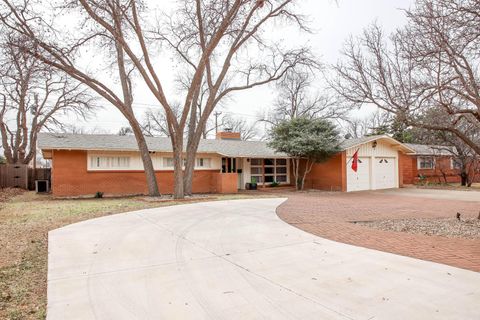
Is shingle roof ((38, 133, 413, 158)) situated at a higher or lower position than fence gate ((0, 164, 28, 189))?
higher

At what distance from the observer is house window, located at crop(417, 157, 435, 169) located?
26.9 metres

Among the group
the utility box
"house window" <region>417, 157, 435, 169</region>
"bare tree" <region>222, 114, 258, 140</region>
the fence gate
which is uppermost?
"bare tree" <region>222, 114, 258, 140</region>

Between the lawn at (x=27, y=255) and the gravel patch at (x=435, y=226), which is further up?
the lawn at (x=27, y=255)

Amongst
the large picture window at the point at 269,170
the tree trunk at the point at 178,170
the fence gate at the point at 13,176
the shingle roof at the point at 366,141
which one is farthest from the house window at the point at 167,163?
the shingle roof at the point at 366,141

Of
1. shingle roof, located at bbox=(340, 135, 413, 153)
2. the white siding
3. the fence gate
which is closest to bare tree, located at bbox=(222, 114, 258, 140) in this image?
→ shingle roof, located at bbox=(340, 135, 413, 153)

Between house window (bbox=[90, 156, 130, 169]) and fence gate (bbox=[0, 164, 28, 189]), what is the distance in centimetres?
785

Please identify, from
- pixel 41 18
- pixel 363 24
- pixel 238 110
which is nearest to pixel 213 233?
Answer: pixel 363 24

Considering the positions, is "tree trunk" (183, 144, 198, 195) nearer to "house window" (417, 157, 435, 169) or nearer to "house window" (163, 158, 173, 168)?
"house window" (163, 158, 173, 168)

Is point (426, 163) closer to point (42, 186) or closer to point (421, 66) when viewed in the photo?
point (421, 66)

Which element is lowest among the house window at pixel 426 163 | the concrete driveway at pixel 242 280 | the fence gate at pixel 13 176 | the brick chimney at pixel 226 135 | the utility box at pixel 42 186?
the concrete driveway at pixel 242 280

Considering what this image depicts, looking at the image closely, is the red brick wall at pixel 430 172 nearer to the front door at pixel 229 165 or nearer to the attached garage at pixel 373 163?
the attached garage at pixel 373 163

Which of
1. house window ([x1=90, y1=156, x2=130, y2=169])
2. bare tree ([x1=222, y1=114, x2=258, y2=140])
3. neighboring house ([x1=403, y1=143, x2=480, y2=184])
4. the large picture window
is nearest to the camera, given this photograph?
house window ([x1=90, y1=156, x2=130, y2=169])

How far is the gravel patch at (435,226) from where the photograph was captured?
7.30 metres

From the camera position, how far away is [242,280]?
164 inches
